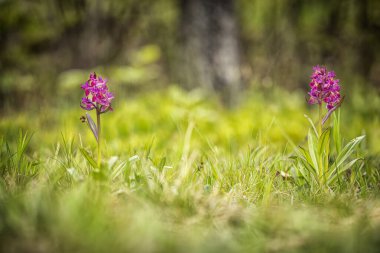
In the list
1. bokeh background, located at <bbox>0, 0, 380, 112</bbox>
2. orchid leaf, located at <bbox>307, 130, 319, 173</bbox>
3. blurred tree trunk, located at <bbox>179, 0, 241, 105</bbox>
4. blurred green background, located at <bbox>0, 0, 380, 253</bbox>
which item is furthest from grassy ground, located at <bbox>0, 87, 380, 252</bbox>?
bokeh background, located at <bbox>0, 0, 380, 112</bbox>

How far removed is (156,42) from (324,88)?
243 inches

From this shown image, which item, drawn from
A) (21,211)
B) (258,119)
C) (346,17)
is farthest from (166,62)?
(21,211)

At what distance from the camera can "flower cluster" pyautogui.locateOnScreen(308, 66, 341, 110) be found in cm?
172

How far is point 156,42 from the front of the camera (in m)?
7.59

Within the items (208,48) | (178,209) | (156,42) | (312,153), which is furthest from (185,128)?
(156,42)

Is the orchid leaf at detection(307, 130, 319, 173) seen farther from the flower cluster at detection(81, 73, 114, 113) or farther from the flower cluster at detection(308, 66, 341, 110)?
the flower cluster at detection(81, 73, 114, 113)

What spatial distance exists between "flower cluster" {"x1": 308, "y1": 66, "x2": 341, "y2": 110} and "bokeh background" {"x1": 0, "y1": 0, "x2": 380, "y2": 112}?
3.05 m

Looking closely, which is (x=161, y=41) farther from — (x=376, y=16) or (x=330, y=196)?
(x=330, y=196)

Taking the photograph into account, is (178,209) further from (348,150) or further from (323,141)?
(348,150)

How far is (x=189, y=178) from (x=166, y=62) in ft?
20.9

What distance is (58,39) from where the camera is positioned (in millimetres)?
7172

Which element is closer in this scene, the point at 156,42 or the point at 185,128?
the point at 185,128

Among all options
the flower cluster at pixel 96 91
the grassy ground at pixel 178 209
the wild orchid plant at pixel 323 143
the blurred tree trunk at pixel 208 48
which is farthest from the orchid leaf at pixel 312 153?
the blurred tree trunk at pixel 208 48

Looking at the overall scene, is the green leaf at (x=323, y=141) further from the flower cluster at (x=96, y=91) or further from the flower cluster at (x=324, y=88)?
the flower cluster at (x=96, y=91)
